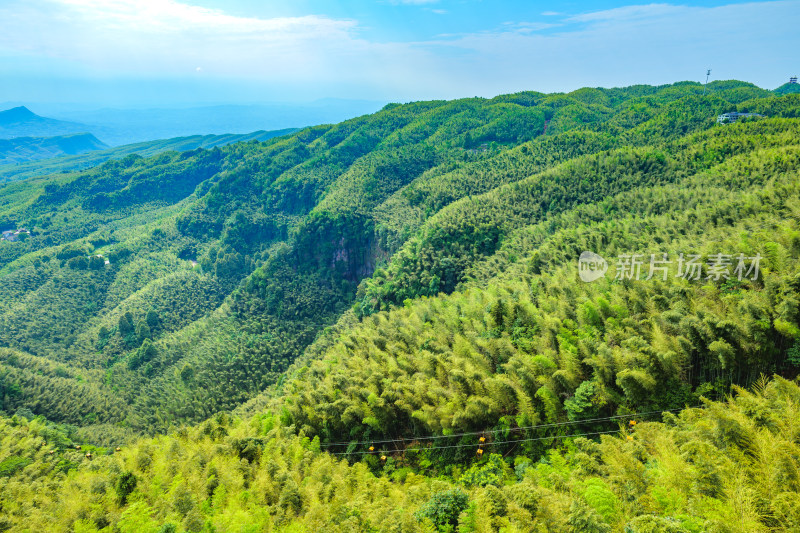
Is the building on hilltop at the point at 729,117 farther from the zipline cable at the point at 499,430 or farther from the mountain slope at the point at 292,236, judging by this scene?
the zipline cable at the point at 499,430

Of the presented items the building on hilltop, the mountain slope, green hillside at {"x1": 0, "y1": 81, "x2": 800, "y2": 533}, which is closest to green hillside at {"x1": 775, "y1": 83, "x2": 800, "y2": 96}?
the mountain slope

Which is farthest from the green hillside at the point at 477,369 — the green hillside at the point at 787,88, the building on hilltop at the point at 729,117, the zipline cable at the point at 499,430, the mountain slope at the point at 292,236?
the green hillside at the point at 787,88

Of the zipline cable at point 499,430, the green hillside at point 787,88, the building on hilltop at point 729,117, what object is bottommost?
the zipline cable at point 499,430

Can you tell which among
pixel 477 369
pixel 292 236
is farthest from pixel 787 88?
pixel 477 369

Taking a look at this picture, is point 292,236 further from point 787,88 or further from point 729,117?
point 787,88

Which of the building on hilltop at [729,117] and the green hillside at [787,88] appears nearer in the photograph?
the building on hilltop at [729,117]

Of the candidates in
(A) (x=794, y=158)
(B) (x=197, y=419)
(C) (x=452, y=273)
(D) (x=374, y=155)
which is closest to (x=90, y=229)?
(D) (x=374, y=155)

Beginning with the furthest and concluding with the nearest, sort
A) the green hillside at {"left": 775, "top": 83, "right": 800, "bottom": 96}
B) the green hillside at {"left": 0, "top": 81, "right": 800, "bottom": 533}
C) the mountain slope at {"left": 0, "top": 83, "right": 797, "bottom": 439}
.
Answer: the green hillside at {"left": 775, "top": 83, "right": 800, "bottom": 96} < the mountain slope at {"left": 0, "top": 83, "right": 797, "bottom": 439} < the green hillside at {"left": 0, "top": 81, "right": 800, "bottom": 533}

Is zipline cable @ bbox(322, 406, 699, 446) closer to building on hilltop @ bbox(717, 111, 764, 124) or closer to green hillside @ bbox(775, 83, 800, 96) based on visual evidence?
building on hilltop @ bbox(717, 111, 764, 124)
